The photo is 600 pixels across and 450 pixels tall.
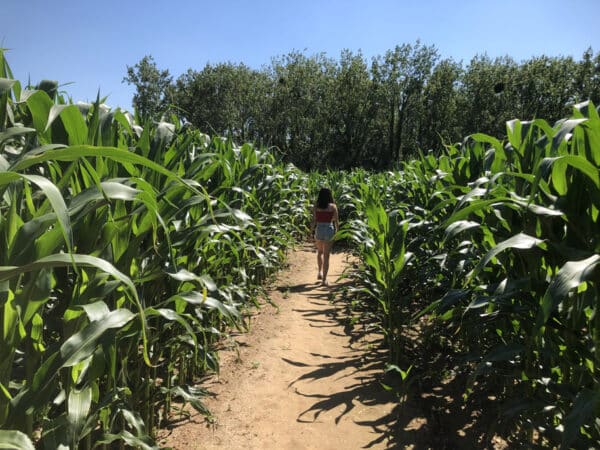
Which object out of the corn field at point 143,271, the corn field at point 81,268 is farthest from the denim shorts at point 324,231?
the corn field at point 81,268

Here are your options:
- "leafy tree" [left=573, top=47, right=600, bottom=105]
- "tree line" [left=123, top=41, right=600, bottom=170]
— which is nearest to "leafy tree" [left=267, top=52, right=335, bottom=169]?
"tree line" [left=123, top=41, right=600, bottom=170]

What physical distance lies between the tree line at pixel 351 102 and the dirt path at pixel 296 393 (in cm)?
3036

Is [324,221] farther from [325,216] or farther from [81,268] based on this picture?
[81,268]

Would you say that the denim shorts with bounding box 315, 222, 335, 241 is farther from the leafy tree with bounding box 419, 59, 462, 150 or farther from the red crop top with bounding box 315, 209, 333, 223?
the leafy tree with bounding box 419, 59, 462, 150

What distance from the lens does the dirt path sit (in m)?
2.46

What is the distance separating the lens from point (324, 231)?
6.24m

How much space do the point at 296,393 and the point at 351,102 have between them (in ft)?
113

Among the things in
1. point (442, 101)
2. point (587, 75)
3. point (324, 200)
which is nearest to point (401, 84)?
point (442, 101)

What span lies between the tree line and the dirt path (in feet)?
99.6

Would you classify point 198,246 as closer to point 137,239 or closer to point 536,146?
point 137,239

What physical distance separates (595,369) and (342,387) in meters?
1.86

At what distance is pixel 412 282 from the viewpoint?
430 centimetres

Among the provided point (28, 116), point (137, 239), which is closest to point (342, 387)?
point (137, 239)

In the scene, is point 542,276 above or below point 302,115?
below
